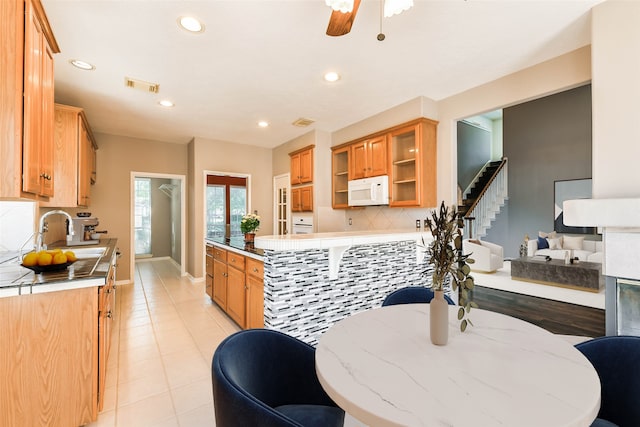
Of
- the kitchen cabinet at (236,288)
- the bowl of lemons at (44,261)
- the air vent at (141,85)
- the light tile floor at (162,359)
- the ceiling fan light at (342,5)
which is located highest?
the air vent at (141,85)

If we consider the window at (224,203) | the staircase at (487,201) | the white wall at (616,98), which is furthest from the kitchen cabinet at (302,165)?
the staircase at (487,201)

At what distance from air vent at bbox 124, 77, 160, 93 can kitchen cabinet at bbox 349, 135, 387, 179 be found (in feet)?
8.80

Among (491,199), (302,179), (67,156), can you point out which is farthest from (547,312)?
(67,156)

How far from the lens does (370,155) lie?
4066mm

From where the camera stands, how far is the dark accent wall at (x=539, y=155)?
662 centimetres

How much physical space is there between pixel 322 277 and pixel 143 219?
25.7 ft

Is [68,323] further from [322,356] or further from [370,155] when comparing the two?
[370,155]

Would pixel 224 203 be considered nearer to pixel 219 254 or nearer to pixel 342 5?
pixel 219 254

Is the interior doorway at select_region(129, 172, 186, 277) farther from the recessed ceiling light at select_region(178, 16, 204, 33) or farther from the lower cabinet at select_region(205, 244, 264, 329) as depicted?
the recessed ceiling light at select_region(178, 16, 204, 33)

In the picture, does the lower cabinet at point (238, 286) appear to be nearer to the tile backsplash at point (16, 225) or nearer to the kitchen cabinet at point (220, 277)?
the kitchen cabinet at point (220, 277)

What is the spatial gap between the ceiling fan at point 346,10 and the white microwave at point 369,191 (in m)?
2.33

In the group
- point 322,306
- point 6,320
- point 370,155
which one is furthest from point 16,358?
point 370,155

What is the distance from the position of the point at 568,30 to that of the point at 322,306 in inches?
117

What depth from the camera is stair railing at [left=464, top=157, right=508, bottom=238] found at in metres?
7.88
